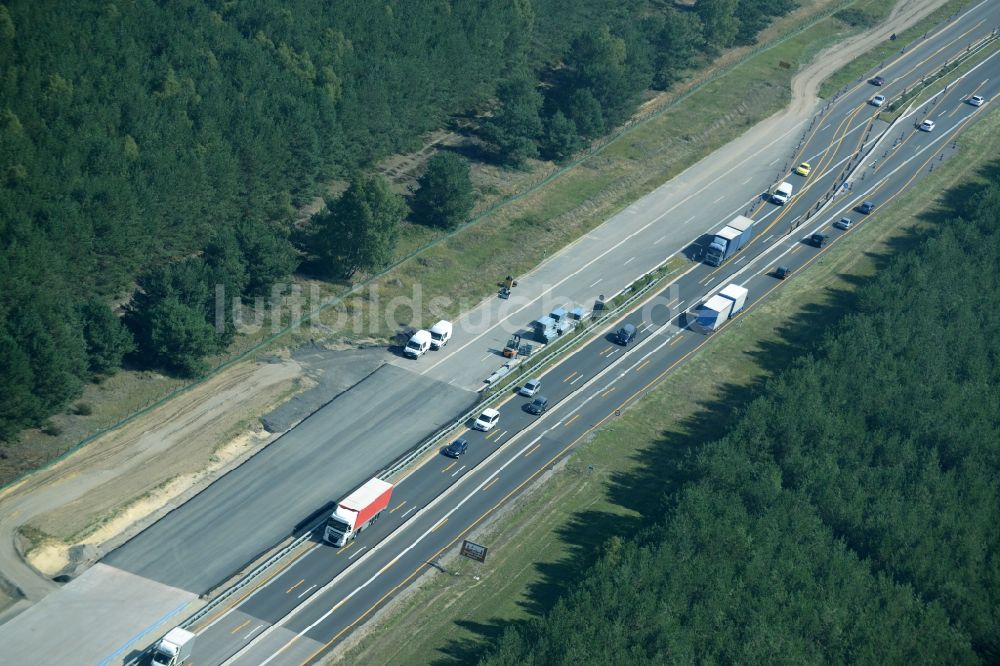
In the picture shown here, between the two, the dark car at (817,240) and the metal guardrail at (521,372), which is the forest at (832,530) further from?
the dark car at (817,240)

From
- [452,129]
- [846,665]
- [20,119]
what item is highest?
[20,119]

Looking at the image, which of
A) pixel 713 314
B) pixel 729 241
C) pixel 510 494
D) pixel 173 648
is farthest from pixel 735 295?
pixel 173 648

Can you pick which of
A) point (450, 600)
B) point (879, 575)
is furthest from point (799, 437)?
point (450, 600)

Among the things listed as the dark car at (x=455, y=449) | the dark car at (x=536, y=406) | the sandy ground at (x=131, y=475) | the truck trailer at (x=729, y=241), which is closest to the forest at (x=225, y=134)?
the sandy ground at (x=131, y=475)

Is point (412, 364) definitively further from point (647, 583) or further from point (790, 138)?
point (790, 138)

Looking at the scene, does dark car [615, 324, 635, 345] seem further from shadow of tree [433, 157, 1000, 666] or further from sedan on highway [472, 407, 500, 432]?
sedan on highway [472, 407, 500, 432]
